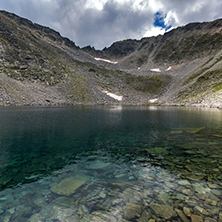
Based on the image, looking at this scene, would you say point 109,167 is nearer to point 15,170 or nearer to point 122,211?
point 122,211

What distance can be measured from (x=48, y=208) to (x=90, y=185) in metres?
Result: 2.24

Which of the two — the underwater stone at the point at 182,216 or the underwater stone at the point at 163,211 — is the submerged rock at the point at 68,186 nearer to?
the underwater stone at the point at 163,211

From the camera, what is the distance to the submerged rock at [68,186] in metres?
7.14

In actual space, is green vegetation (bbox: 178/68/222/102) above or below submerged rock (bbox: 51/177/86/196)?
above

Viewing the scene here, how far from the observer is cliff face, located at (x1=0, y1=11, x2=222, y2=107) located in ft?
260

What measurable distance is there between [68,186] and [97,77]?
128519mm

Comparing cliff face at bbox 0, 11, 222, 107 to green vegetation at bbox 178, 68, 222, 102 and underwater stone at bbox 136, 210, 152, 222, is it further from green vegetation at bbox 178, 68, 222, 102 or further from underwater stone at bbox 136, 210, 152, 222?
underwater stone at bbox 136, 210, 152, 222

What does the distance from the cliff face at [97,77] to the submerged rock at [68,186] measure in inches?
2807

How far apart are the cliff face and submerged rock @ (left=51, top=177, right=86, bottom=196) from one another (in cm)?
7129

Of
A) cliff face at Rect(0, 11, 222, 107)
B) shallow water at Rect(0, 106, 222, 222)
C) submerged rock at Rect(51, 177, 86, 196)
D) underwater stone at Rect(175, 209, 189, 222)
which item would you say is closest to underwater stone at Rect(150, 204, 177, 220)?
shallow water at Rect(0, 106, 222, 222)

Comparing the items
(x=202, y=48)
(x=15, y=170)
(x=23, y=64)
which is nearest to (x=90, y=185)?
(x=15, y=170)

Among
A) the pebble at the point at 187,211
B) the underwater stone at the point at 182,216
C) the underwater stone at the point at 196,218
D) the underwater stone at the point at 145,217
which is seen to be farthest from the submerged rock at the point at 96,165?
the underwater stone at the point at 196,218

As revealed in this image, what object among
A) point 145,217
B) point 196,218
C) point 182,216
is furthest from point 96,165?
point 196,218

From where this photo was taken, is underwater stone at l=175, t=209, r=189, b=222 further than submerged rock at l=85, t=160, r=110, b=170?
No
